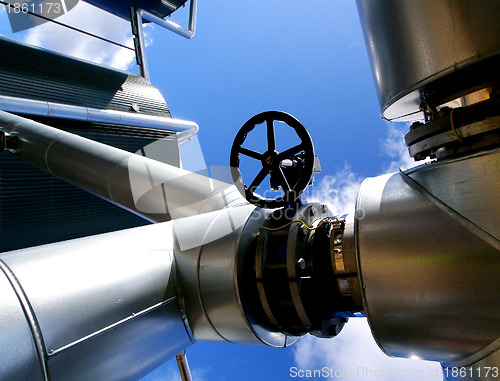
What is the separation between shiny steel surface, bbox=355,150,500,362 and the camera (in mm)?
1158

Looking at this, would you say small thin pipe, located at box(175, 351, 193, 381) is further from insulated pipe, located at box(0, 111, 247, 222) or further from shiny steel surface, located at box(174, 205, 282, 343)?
shiny steel surface, located at box(174, 205, 282, 343)

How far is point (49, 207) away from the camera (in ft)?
17.7

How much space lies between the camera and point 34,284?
1.26 metres

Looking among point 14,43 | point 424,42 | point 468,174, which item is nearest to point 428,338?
point 468,174

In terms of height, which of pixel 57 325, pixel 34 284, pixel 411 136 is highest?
pixel 411 136

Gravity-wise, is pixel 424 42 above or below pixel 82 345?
above

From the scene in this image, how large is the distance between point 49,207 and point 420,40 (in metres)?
5.45

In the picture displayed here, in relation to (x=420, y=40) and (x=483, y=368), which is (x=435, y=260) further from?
(x=420, y=40)

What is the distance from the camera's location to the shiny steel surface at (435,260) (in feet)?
3.80

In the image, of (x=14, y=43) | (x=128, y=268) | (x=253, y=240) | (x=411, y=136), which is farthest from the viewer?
(x=14, y=43)

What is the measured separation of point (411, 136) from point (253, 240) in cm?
85

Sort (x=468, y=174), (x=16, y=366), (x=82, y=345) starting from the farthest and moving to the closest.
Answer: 1. (x=82, y=345)
2. (x=468, y=174)
3. (x=16, y=366)

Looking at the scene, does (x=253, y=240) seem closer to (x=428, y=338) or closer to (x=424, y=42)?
(x=428, y=338)

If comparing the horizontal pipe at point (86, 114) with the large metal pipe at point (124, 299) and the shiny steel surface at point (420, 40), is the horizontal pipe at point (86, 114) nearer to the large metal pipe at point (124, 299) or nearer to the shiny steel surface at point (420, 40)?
the large metal pipe at point (124, 299)
